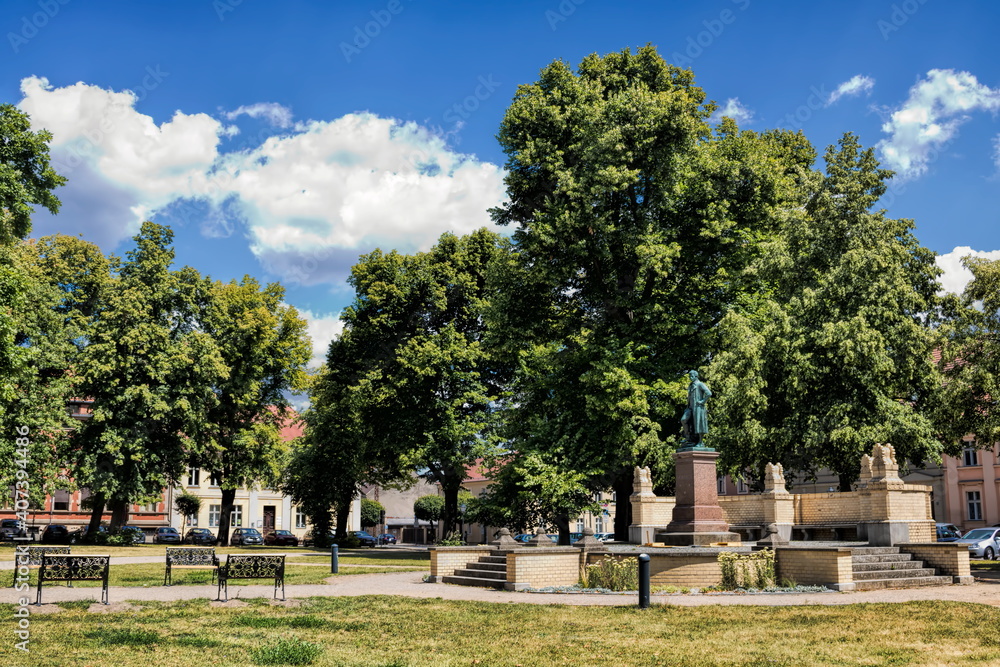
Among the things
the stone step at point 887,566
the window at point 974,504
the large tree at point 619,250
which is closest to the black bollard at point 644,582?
the stone step at point 887,566

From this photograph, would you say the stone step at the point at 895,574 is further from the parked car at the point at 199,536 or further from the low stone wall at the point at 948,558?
the parked car at the point at 199,536

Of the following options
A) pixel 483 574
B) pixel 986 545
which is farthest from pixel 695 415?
pixel 986 545

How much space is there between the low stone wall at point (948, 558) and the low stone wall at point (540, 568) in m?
8.34

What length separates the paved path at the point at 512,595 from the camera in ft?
54.1

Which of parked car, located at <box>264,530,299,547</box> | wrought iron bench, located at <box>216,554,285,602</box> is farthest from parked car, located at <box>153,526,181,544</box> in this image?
wrought iron bench, located at <box>216,554,285,602</box>

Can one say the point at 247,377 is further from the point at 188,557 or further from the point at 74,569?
the point at 74,569

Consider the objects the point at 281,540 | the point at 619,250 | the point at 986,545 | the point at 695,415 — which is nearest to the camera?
the point at 695,415

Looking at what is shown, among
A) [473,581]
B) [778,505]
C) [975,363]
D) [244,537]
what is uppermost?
[975,363]

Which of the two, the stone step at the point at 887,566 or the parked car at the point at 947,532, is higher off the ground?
the stone step at the point at 887,566

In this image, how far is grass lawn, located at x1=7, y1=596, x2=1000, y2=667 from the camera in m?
10.0

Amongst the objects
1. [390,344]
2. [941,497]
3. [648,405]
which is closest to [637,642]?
[648,405]

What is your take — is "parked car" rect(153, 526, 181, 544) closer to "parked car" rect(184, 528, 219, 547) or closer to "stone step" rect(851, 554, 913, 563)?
"parked car" rect(184, 528, 219, 547)

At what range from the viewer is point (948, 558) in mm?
20797

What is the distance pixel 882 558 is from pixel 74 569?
56.1 feet
